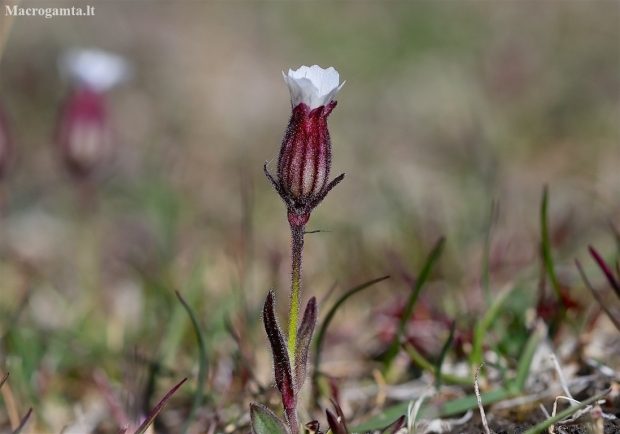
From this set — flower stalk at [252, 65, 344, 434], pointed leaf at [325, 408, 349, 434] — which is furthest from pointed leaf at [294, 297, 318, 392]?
pointed leaf at [325, 408, 349, 434]

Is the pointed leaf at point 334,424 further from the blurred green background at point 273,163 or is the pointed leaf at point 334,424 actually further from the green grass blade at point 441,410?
the blurred green background at point 273,163

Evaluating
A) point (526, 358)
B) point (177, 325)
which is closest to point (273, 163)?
point (177, 325)

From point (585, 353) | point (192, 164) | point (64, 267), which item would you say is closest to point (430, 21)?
point (192, 164)

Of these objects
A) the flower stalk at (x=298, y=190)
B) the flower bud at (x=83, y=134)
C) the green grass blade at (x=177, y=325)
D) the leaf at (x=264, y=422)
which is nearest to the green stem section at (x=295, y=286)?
the flower stalk at (x=298, y=190)

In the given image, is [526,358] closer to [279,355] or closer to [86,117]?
[279,355]

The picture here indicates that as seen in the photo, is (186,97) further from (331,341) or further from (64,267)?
(331,341)

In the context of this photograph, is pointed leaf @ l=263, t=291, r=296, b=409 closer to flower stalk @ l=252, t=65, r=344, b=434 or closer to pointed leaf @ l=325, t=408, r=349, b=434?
flower stalk @ l=252, t=65, r=344, b=434
